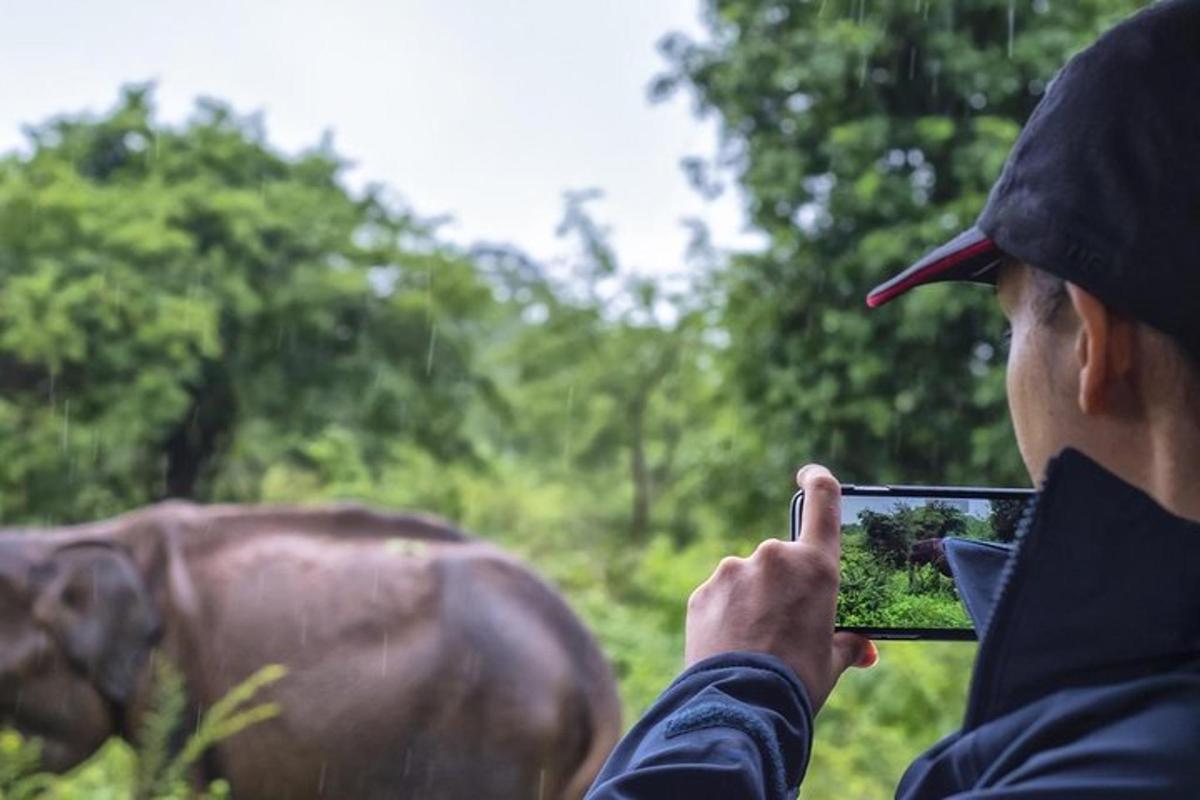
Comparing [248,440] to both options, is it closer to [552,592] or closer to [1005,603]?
[552,592]

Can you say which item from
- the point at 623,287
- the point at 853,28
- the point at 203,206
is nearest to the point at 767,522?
the point at 853,28

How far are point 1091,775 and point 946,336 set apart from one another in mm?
3756

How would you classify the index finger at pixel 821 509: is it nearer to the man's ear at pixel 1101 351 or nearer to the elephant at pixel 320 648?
the man's ear at pixel 1101 351

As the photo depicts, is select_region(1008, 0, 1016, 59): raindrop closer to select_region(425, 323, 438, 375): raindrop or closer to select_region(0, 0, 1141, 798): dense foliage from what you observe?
select_region(0, 0, 1141, 798): dense foliage

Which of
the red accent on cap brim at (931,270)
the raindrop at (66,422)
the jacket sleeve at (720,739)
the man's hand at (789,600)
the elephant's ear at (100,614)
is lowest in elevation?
the elephant's ear at (100,614)

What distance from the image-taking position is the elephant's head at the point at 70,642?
11.1 feet

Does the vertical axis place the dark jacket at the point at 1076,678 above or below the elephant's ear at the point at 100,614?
above

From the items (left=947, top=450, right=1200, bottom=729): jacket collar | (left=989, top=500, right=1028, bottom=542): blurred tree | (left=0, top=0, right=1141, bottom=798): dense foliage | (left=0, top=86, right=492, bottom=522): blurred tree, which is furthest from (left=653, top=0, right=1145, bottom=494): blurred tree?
(left=947, top=450, right=1200, bottom=729): jacket collar

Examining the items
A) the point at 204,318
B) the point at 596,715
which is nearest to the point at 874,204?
the point at 596,715

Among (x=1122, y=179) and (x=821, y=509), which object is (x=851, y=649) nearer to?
(x=821, y=509)

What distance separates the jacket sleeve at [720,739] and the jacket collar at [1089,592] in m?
0.08

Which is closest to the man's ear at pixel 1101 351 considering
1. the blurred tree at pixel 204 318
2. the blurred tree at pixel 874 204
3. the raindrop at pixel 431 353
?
the blurred tree at pixel 874 204

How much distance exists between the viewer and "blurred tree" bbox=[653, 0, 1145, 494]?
4082 mm

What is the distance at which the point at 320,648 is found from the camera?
130 inches
